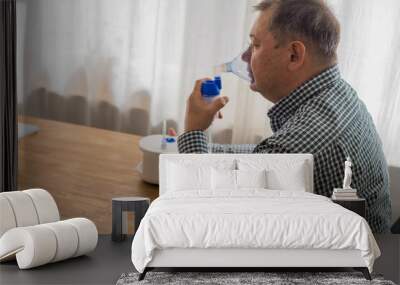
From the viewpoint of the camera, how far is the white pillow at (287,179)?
A: 579 centimetres

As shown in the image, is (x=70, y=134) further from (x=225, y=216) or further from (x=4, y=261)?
(x=225, y=216)

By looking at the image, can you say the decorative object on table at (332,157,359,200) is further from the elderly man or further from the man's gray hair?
the man's gray hair

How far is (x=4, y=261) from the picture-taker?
5.32 metres

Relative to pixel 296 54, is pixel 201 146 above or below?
below

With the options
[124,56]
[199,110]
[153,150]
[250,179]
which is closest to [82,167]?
[153,150]

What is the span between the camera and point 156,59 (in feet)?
22.5

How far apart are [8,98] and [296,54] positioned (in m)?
2.44

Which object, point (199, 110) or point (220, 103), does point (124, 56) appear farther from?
point (220, 103)

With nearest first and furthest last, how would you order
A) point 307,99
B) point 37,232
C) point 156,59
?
point 37,232, point 307,99, point 156,59

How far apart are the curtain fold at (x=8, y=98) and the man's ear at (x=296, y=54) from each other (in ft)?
7.68

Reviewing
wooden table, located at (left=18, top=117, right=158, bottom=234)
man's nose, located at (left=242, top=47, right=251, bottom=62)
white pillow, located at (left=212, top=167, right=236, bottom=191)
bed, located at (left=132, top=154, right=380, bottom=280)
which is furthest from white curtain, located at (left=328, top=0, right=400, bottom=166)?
wooden table, located at (left=18, top=117, right=158, bottom=234)

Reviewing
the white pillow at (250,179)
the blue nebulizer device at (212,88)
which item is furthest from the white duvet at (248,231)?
the blue nebulizer device at (212,88)

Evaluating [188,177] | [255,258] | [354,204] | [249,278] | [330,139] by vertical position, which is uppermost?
[330,139]

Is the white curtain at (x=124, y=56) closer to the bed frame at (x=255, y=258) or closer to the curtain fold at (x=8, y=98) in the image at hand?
the curtain fold at (x=8, y=98)
